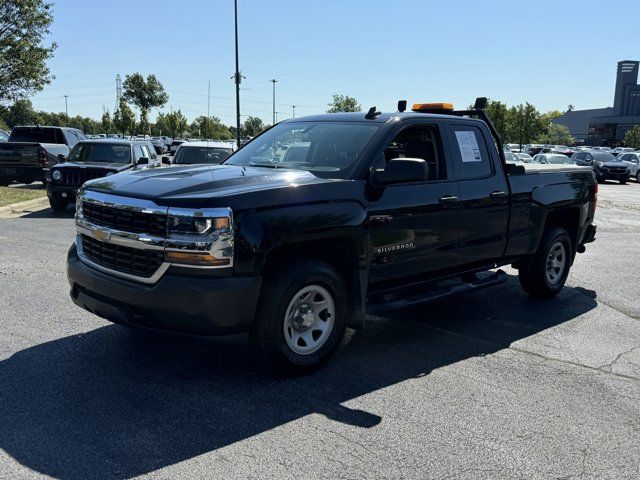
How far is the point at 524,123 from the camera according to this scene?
66.7 metres

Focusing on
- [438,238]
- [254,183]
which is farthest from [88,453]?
[438,238]

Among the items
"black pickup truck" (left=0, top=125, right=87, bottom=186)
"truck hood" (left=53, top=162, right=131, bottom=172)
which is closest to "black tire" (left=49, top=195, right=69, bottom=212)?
"truck hood" (left=53, top=162, right=131, bottom=172)

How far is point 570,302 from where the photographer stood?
6.97m

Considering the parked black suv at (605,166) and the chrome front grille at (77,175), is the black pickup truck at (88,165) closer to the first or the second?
the chrome front grille at (77,175)

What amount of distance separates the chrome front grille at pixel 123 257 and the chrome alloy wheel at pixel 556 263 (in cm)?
474

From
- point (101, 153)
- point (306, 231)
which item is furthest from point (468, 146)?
point (101, 153)

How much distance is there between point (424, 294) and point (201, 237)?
7.62ft

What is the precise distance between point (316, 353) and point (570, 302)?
3847mm

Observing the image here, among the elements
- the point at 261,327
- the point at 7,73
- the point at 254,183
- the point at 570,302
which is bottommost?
the point at 570,302

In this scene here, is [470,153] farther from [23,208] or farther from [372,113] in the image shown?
[23,208]

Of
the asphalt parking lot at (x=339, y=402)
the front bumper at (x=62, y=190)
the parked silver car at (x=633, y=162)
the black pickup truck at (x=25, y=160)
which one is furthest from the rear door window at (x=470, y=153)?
the parked silver car at (x=633, y=162)

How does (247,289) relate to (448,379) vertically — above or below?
above

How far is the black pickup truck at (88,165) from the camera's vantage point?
12.4 m

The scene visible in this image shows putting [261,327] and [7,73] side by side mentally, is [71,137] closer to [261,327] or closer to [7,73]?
[7,73]
